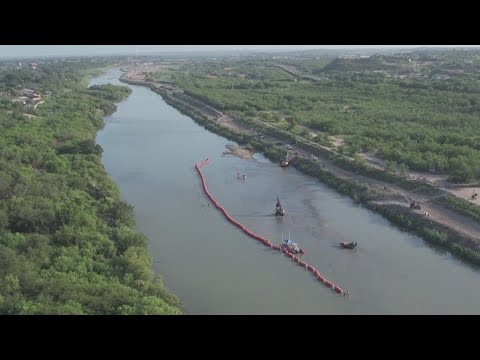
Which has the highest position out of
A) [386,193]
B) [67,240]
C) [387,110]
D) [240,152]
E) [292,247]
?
[67,240]

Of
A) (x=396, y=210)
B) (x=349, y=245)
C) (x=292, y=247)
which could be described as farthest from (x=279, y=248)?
(x=396, y=210)

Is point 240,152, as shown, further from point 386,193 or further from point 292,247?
point 292,247

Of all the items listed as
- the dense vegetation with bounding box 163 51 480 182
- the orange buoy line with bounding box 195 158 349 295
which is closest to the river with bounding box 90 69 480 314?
the orange buoy line with bounding box 195 158 349 295

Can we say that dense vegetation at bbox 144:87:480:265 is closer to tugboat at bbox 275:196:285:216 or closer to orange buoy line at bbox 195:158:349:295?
tugboat at bbox 275:196:285:216

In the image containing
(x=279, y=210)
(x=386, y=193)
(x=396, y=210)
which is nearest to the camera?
(x=396, y=210)

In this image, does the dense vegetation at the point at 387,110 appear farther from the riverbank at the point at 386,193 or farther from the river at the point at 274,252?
the river at the point at 274,252

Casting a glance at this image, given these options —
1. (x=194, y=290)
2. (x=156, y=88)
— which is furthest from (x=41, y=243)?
(x=156, y=88)

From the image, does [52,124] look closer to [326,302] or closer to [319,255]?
[319,255]
